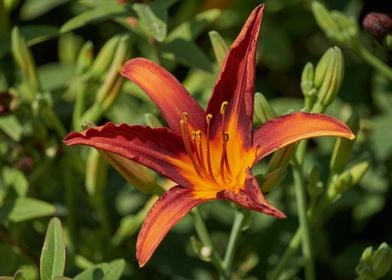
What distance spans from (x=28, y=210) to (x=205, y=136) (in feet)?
1.53

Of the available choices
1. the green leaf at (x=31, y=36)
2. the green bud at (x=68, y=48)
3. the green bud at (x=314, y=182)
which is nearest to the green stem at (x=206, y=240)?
the green bud at (x=314, y=182)

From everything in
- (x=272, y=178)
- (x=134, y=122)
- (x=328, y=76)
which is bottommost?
(x=134, y=122)

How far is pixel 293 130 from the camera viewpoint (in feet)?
5.87

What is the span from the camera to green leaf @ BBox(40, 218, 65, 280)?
1835 millimetres

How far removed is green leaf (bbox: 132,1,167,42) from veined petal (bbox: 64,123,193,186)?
11.6 inches

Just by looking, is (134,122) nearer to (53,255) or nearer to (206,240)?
(206,240)

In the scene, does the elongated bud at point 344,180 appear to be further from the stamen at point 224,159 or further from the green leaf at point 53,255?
the green leaf at point 53,255

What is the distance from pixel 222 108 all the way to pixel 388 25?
0.53 m

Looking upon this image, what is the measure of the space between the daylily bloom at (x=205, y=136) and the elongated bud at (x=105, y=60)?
0.47 metres

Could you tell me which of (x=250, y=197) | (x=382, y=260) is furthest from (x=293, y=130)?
(x=382, y=260)

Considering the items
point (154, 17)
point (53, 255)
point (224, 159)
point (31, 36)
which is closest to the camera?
point (53, 255)

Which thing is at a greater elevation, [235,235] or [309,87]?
[309,87]

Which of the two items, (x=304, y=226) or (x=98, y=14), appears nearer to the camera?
(x=304, y=226)

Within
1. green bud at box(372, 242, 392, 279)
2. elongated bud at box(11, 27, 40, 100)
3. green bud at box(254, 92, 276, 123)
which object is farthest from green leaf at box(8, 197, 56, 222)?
green bud at box(372, 242, 392, 279)
